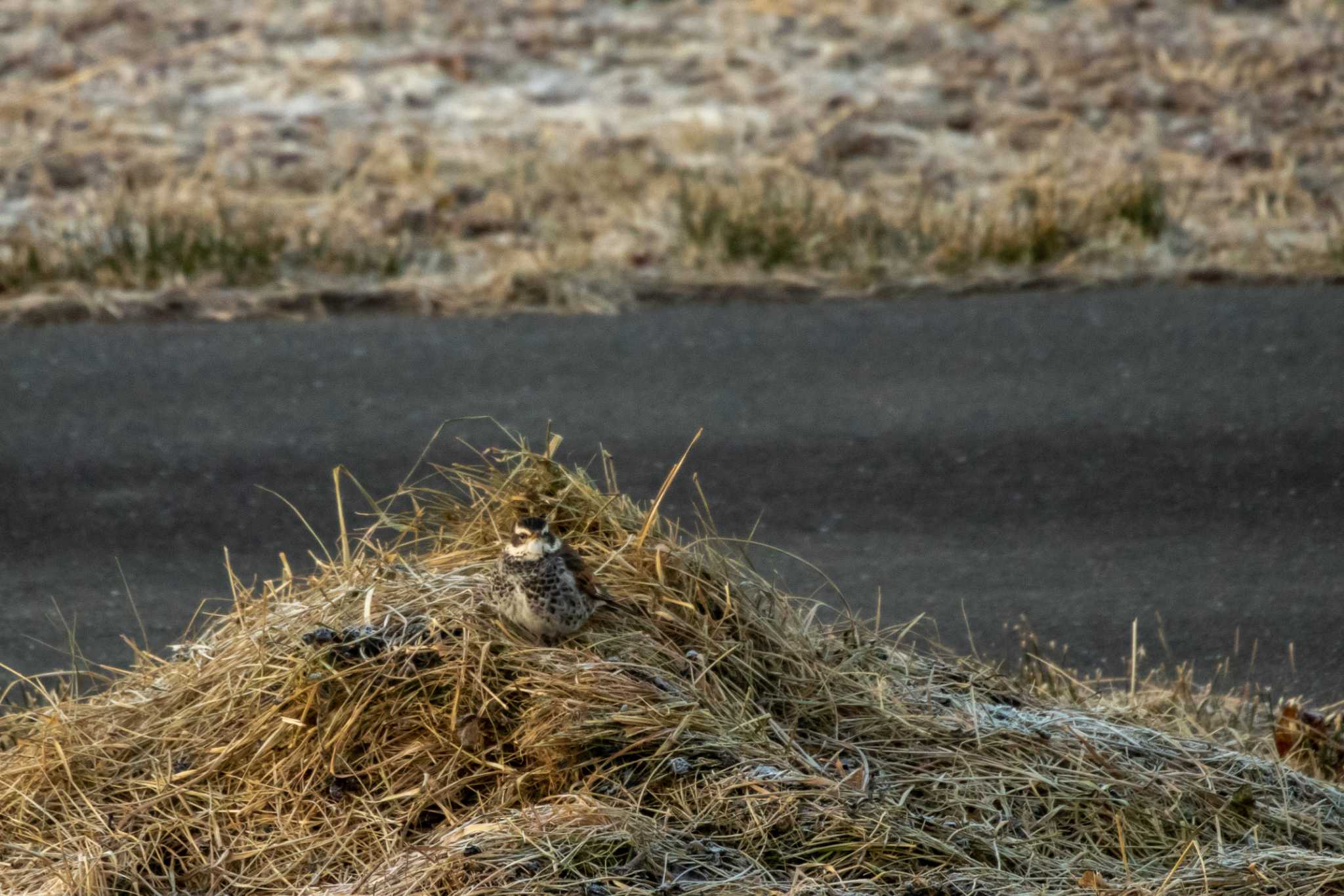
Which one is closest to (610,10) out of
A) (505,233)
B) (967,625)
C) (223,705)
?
(505,233)

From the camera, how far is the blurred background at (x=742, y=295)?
6.02 metres

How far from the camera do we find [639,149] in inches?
413

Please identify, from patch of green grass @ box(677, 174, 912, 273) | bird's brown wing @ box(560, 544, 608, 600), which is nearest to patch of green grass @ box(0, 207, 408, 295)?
patch of green grass @ box(677, 174, 912, 273)

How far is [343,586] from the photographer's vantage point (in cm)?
415

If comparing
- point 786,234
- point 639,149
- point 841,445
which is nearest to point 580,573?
point 841,445

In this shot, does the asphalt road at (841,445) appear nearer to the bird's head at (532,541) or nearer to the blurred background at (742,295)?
the blurred background at (742,295)

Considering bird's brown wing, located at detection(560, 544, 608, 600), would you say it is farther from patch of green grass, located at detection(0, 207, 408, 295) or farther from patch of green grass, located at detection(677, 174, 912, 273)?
patch of green grass, located at detection(0, 207, 408, 295)

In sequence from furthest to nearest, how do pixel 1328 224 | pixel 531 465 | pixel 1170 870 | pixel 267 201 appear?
pixel 267 201
pixel 1328 224
pixel 531 465
pixel 1170 870

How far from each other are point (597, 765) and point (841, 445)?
339 centimetres

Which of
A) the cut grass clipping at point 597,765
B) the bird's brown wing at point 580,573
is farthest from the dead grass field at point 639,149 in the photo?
the bird's brown wing at point 580,573

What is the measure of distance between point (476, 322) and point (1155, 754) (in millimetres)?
4655

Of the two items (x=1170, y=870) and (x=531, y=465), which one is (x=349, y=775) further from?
(x=1170, y=870)

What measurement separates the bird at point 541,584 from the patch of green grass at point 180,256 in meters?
4.96

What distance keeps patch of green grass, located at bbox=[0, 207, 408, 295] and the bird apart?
4.96 m
